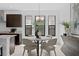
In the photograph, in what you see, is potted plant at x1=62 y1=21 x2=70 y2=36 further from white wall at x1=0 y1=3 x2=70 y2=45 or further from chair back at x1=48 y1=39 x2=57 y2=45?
chair back at x1=48 y1=39 x2=57 y2=45

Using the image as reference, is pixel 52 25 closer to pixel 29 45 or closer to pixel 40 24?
pixel 40 24

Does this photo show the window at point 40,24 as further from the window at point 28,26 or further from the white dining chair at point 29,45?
the white dining chair at point 29,45

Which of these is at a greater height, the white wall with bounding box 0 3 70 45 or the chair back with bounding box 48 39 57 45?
the white wall with bounding box 0 3 70 45

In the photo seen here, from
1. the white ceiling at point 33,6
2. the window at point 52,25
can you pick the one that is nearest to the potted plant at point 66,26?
the window at point 52,25

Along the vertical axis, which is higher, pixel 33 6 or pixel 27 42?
pixel 33 6

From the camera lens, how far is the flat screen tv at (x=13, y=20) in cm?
345

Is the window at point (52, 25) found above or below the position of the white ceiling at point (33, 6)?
below

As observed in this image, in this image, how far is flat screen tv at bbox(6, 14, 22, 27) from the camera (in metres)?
3.45

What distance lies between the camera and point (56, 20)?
347 centimetres

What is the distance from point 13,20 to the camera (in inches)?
139

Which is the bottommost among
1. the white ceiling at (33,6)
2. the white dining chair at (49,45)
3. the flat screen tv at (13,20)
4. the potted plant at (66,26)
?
the white dining chair at (49,45)

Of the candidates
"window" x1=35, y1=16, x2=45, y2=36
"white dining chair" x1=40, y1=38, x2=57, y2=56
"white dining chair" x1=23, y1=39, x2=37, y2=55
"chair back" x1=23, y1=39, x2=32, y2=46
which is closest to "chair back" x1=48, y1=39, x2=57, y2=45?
"white dining chair" x1=40, y1=38, x2=57, y2=56

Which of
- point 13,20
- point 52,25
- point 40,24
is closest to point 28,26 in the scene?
point 40,24

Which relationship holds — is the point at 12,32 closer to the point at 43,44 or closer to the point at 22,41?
the point at 22,41
